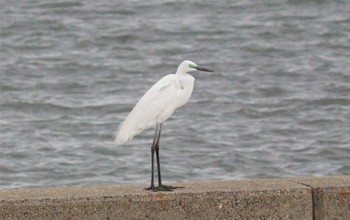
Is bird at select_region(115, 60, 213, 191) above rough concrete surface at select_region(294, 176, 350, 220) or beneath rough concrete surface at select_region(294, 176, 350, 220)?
above

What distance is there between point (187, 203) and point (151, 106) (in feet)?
3.15

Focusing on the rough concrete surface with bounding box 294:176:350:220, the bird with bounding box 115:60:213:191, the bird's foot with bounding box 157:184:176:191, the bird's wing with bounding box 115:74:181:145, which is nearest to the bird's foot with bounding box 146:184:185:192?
the bird's foot with bounding box 157:184:176:191

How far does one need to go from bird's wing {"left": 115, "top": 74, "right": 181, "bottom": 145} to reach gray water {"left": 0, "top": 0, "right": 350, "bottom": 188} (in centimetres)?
650

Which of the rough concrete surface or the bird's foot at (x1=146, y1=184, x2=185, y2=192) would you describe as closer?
the rough concrete surface

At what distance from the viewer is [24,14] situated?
24.8m

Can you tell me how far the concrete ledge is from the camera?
601cm

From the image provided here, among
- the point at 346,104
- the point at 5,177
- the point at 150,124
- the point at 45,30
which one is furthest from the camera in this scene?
the point at 45,30

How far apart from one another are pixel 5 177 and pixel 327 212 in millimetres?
8276

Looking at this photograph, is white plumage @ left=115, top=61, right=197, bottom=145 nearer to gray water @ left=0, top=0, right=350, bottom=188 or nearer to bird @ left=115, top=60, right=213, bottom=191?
bird @ left=115, top=60, right=213, bottom=191

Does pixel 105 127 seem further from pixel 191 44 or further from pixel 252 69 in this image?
pixel 191 44

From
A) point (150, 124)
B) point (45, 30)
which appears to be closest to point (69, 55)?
point (45, 30)

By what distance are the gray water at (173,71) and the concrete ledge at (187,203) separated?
7252 millimetres

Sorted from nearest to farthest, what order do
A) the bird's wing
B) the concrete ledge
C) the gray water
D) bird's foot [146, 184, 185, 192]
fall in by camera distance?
the concrete ledge < bird's foot [146, 184, 185, 192] < the bird's wing < the gray water

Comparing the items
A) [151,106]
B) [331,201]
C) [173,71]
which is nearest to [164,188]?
[151,106]
